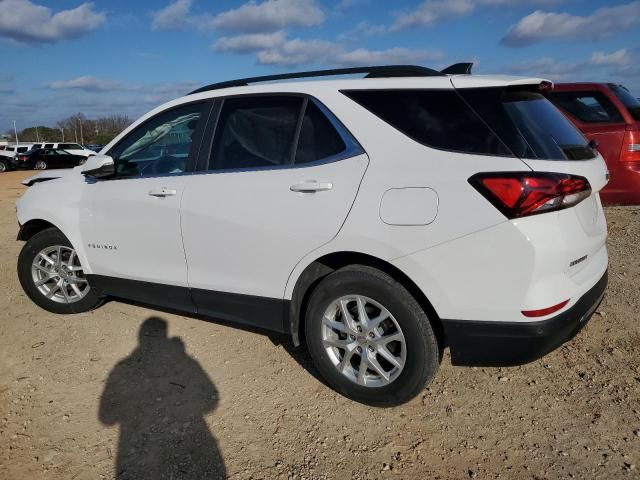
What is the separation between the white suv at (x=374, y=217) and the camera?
2.31m

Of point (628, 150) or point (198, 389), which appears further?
point (628, 150)

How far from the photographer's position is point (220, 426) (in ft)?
9.00

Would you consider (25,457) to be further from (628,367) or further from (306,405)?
(628,367)

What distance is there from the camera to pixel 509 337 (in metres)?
2.37

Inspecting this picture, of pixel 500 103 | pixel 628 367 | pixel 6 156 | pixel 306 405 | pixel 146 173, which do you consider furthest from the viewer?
pixel 6 156

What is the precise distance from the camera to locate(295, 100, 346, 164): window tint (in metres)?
2.77

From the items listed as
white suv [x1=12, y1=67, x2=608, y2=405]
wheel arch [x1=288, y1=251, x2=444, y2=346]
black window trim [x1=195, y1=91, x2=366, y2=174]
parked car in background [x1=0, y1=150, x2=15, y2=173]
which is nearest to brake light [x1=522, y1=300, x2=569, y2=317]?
white suv [x1=12, y1=67, x2=608, y2=405]

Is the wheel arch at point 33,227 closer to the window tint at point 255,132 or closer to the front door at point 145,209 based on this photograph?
the front door at point 145,209

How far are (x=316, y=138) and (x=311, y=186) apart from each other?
12.5 inches

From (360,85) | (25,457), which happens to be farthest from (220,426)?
(360,85)

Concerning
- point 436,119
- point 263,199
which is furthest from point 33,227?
point 436,119

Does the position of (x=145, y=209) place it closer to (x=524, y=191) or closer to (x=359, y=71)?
(x=359, y=71)

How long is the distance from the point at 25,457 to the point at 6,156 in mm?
31892

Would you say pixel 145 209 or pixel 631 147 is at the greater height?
pixel 631 147
